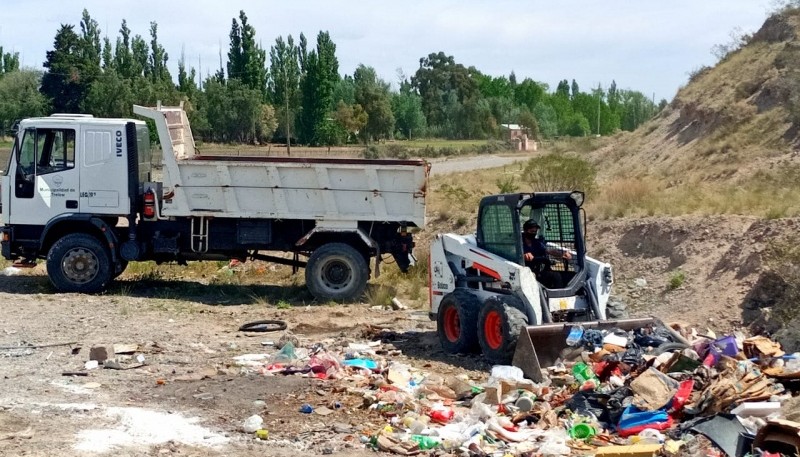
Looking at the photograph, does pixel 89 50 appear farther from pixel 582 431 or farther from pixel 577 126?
pixel 582 431

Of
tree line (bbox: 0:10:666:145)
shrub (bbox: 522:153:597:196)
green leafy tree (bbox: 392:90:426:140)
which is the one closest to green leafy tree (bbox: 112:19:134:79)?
tree line (bbox: 0:10:666:145)

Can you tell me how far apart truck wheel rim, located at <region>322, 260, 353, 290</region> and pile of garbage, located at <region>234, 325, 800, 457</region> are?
18.0 feet

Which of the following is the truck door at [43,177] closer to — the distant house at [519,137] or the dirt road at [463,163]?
the dirt road at [463,163]

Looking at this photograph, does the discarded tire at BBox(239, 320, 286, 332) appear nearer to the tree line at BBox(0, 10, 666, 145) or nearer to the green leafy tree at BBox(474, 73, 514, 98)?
the tree line at BBox(0, 10, 666, 145)

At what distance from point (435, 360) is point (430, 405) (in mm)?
2825

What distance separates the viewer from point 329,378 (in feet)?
34.9

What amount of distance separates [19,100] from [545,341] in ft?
209

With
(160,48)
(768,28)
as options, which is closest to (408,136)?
(160,48)

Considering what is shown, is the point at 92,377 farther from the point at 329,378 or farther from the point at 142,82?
the point at 142,82

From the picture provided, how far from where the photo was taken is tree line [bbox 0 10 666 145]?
192 feet

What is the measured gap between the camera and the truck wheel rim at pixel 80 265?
662 inches

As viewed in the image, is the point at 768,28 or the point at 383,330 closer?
the point at 383,330

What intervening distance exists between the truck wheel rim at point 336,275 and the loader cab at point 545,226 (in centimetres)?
462

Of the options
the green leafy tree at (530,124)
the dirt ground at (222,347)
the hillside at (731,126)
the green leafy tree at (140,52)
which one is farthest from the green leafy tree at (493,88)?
the dirt ground at (222,347)
